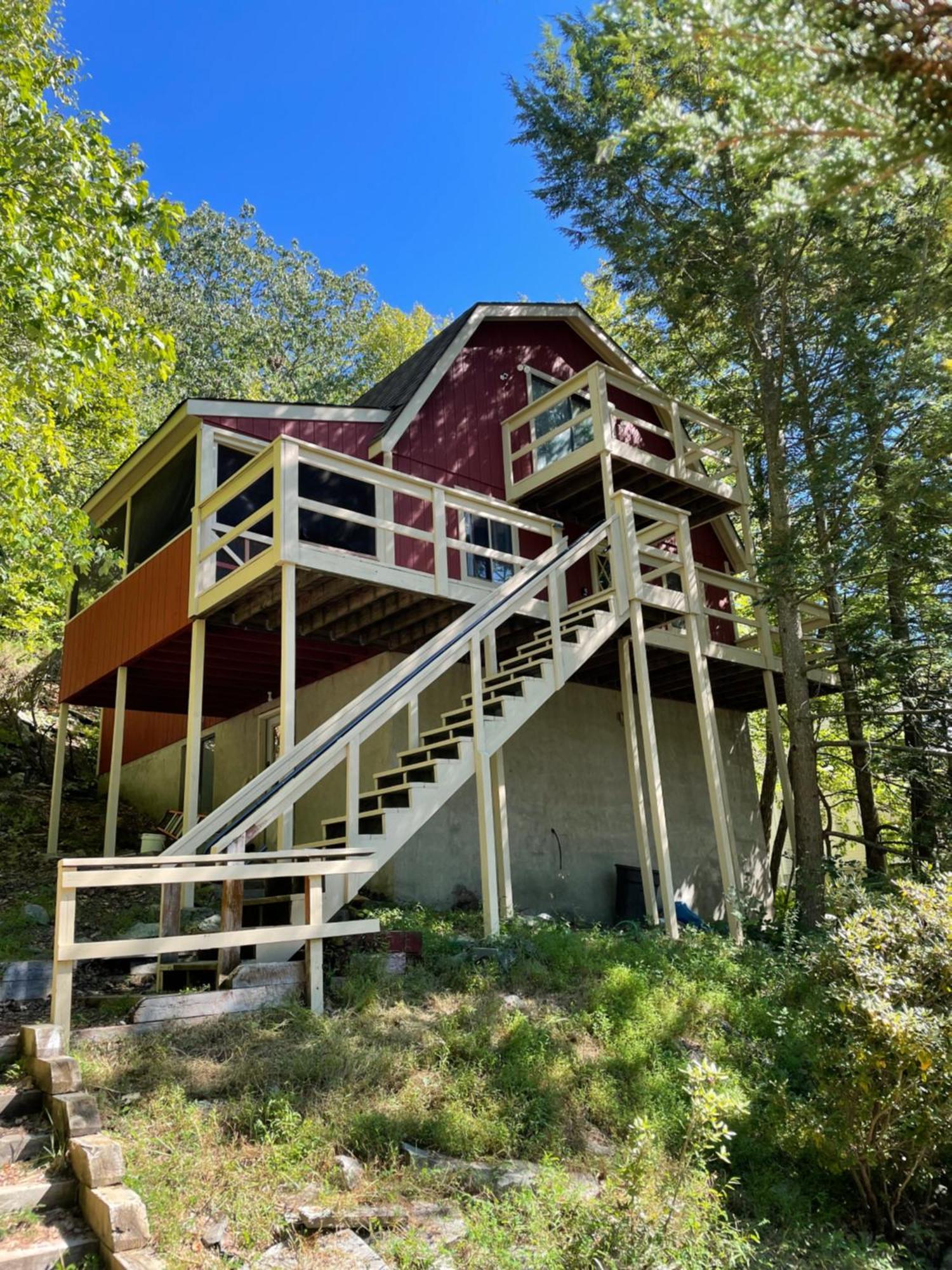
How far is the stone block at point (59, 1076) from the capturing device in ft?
16.2

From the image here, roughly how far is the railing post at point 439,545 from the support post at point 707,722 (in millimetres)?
3739

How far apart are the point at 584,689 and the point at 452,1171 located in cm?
Answer: 970

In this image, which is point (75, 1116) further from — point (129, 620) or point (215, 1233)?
point (129, 620)

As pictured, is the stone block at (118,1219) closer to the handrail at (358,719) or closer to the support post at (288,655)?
the handrail at (358,719)

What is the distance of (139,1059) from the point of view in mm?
5430

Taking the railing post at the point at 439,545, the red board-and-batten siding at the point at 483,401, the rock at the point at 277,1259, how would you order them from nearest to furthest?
the rock at the point at 277,1259 → the railing post at the point at 439,545 → the red board-and-batten siding at the point at 483,401

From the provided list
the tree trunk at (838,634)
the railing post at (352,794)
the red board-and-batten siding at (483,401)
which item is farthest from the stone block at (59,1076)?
the tree trunk at (838,634)

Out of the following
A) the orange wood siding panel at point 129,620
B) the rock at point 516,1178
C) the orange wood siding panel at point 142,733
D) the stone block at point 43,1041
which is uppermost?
the orange wood siding panel at point 129,620

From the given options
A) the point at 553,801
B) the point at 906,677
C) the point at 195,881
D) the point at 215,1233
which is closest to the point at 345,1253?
the point at 215,1233

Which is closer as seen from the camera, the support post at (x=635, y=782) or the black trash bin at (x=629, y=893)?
the support post at (x=635, y=782)

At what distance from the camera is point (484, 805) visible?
882 centimetres

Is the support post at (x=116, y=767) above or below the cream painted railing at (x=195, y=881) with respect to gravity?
above

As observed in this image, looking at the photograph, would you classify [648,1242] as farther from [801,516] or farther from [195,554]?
[801,516]

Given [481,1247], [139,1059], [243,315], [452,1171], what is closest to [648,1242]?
[481,1247]
